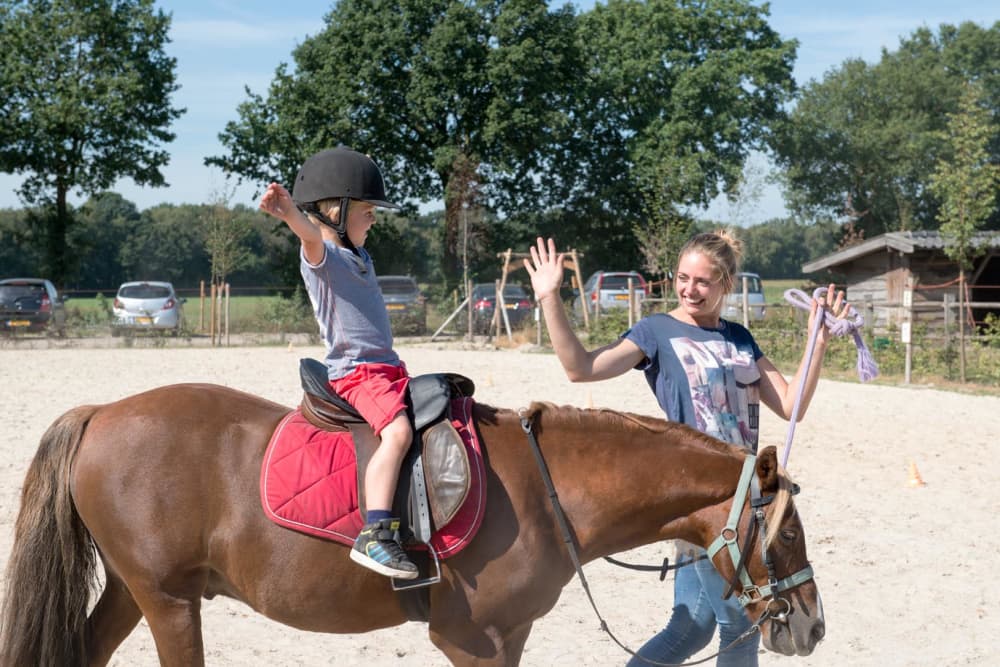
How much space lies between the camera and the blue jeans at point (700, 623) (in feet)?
11.1

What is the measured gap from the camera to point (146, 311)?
1051 inches

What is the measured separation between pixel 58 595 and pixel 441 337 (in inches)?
989

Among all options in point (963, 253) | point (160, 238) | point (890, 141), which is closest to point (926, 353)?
point (963, 253)

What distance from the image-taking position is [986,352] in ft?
56.7

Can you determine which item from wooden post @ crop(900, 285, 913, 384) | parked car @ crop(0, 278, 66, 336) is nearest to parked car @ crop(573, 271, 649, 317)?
wooden post @ crop(900, 285, 913, 384)

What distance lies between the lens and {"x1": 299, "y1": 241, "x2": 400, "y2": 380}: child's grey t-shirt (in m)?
3.23

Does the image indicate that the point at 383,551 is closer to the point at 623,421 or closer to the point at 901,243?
the point at 623,421

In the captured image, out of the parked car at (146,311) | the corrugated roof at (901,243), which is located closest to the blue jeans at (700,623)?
the corrugated roof at (901,243)

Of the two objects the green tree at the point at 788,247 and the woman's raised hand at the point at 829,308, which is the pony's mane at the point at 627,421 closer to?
the woman's raised hand at the point at 829,308

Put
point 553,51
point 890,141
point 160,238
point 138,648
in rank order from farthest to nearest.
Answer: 1. point 160,238
2. point 890,141
3. point 553,51
4. point 138,648

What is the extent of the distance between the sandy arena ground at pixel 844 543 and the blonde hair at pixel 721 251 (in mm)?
2383

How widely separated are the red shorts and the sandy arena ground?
2.20 metres

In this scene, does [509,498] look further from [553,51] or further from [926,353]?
[553,51]

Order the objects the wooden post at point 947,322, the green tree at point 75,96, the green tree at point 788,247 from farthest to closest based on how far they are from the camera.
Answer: the green tree at point 788,247 → the green tree at point 75,96 → the wooden post at point 947,322
